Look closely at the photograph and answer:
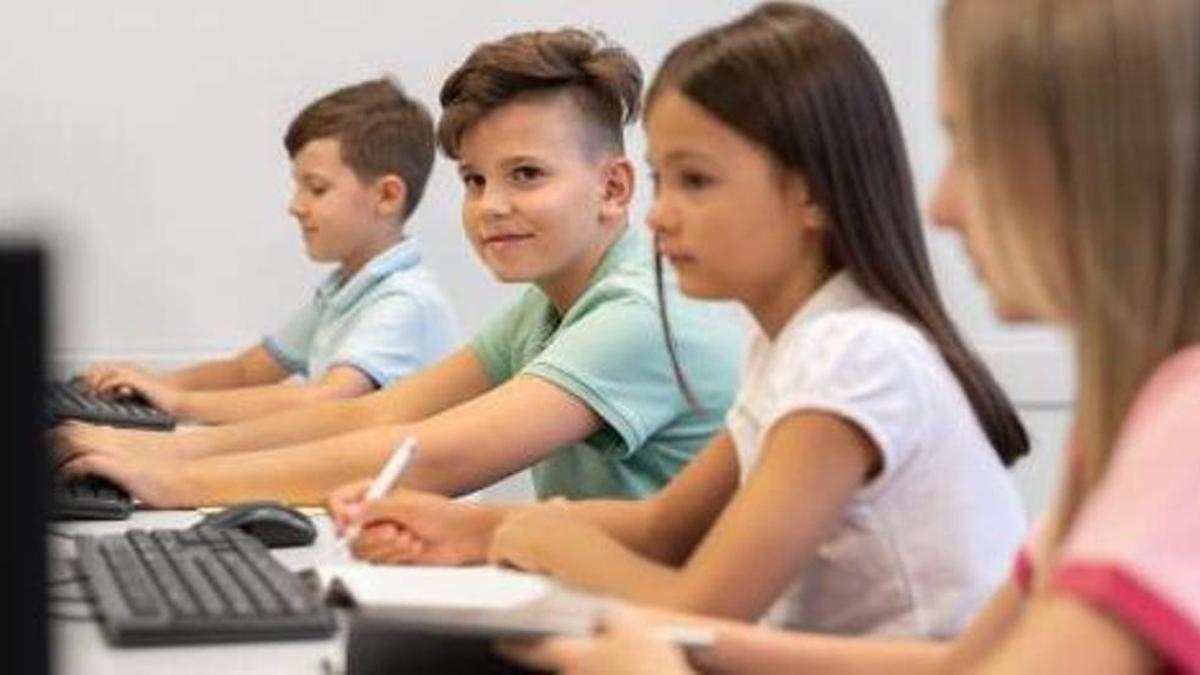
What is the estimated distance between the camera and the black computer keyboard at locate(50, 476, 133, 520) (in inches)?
67.3

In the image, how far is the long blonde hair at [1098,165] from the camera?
2.75 feet

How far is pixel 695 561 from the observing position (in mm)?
1240

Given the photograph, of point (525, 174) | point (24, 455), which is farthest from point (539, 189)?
point (24, 455)

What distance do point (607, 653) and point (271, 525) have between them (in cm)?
69

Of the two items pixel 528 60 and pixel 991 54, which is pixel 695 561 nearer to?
pixel 991 54

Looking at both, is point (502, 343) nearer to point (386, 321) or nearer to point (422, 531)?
point (386, 321)

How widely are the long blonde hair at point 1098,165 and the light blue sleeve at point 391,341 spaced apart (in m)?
1.78

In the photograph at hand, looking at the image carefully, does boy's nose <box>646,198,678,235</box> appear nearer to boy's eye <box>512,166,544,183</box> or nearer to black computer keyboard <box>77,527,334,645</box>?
black computer keyboard <box>77,527,334,645</box>

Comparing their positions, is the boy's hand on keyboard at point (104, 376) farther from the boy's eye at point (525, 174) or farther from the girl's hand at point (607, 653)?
the girl's hand at point (607, 653)

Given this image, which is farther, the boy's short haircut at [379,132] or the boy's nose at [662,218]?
the boy's short haircut at [379,132]

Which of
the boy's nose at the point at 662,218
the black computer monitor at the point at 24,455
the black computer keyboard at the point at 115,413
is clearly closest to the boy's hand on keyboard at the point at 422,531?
the boy's nose at the point at 662,218

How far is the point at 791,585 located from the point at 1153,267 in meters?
0.47

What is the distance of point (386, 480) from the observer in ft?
5.42

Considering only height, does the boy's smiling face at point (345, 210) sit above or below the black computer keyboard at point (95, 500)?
below
